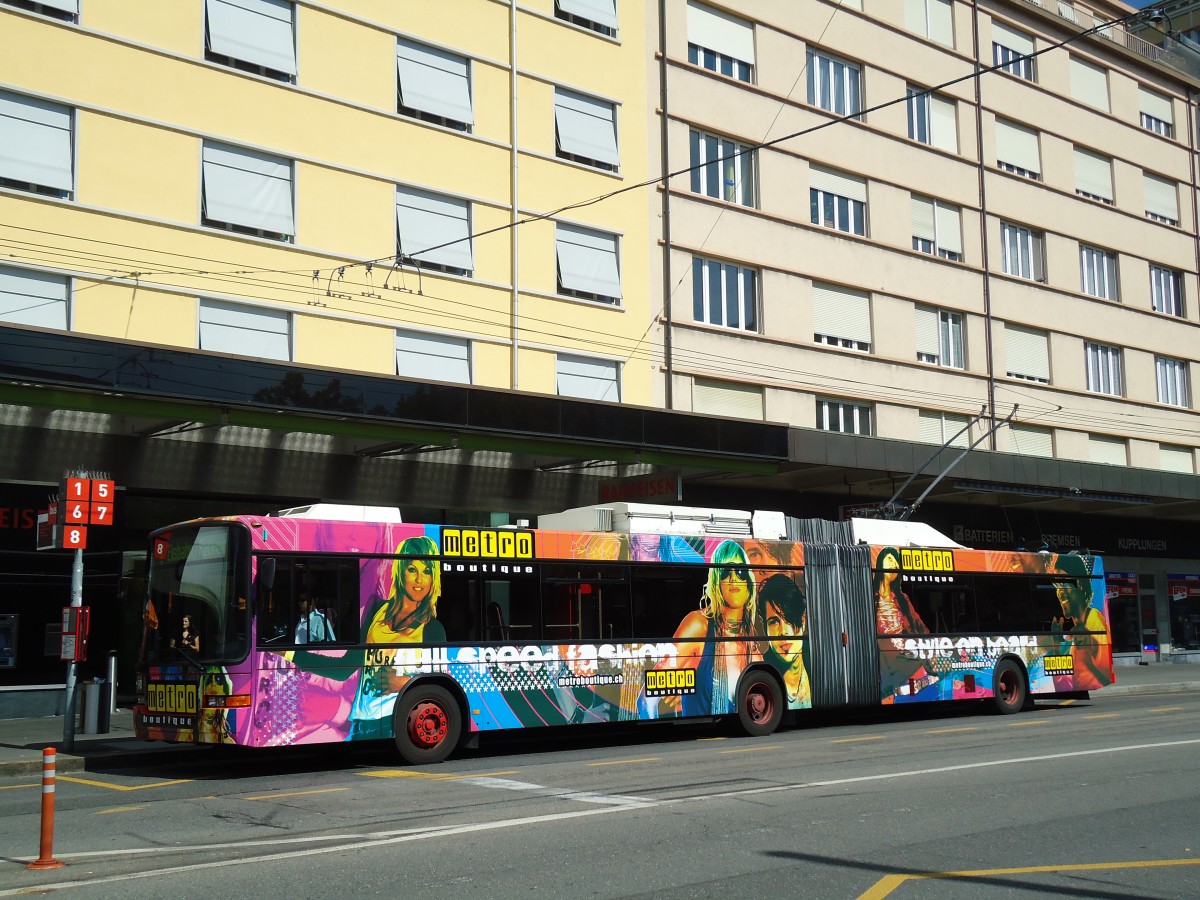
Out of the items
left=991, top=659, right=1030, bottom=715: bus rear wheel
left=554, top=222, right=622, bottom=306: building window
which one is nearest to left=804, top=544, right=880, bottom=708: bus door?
left=991, top=659, right=1030, bottom=715: bus rear wheel

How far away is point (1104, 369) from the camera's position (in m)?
39.5

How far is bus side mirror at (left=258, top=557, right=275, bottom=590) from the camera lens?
13.5 metres

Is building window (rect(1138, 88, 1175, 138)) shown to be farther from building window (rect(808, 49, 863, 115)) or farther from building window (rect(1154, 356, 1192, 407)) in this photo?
building window (rect(808, 49, 863, 115))

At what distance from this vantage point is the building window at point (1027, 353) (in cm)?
3641

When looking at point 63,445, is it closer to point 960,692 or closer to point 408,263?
point 408,263

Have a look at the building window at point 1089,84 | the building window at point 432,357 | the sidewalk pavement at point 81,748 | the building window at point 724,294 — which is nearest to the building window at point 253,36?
the building window at point 432,357

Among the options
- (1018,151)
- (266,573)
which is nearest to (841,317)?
(1018,151)

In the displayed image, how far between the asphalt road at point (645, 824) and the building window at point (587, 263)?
12.9m

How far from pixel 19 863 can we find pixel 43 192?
47.3ft

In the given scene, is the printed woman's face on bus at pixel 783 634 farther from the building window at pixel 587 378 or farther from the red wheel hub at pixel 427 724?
the building window at pixel 587 378

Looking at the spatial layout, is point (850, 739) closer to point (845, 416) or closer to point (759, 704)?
point (759, 704)

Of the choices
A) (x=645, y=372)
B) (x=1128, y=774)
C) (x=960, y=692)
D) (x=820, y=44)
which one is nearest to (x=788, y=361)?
(x=645, y=372)

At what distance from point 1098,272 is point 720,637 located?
27.6 meters

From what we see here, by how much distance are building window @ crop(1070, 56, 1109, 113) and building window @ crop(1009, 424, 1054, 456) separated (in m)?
11.1
